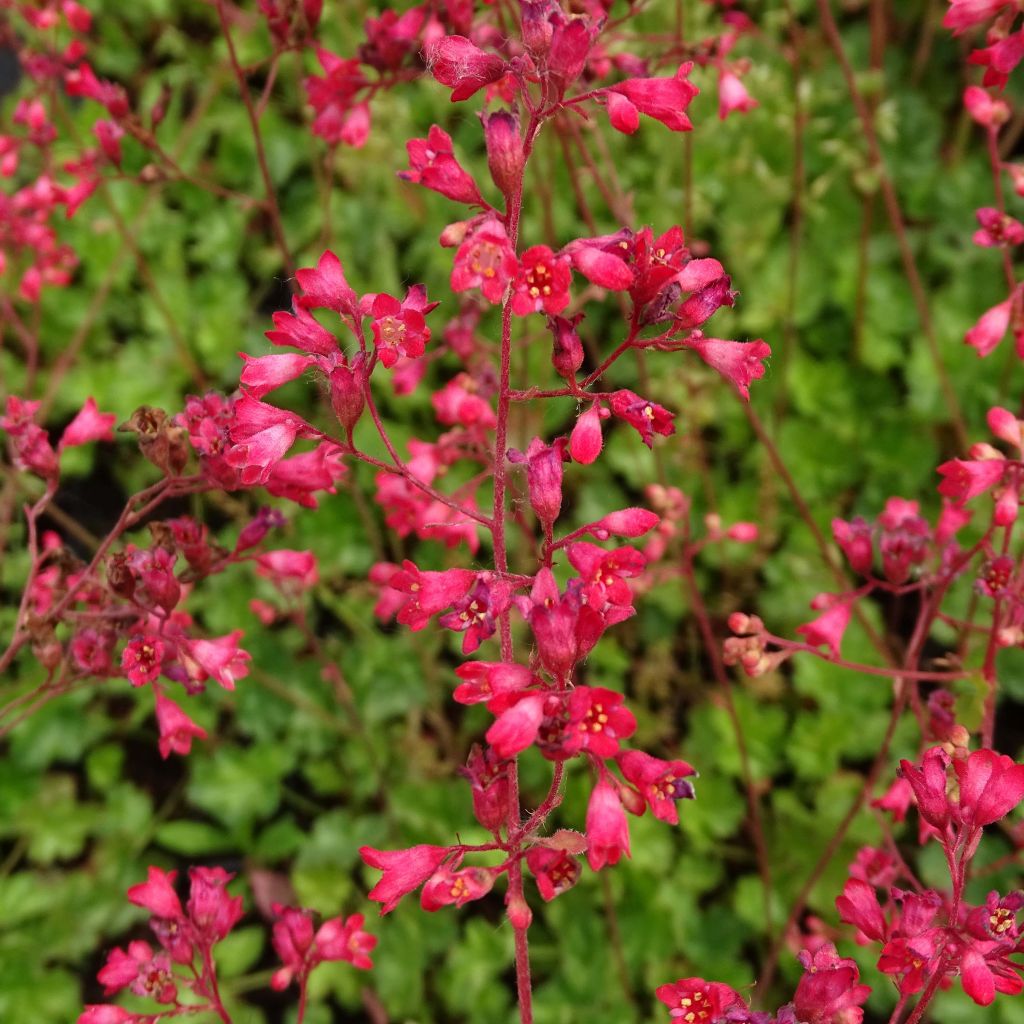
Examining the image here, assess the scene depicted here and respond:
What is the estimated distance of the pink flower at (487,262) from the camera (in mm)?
1128

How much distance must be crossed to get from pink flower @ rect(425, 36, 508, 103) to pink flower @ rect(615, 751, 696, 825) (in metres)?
0.87

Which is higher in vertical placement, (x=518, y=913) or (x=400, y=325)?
(x=400, y=325)

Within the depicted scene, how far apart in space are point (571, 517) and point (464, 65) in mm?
2245

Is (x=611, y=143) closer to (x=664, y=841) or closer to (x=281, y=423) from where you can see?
(x=664, y=841)

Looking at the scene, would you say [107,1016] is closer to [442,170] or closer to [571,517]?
[442,170]

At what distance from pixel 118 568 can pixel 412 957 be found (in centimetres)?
163

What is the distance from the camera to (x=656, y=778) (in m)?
1.24

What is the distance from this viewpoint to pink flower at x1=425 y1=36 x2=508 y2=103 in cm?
122

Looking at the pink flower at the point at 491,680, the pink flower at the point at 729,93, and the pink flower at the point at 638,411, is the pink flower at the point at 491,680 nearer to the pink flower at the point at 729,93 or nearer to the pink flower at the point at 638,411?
the pink flower at the point at 638,411

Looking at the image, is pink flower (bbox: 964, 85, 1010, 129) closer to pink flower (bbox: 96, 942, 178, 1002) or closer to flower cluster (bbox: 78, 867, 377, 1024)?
flower cluster (bbox: 78, 867, 377, 1024)

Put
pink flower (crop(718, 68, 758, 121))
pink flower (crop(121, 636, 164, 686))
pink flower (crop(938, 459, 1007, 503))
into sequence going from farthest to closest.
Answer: pink flower (crop(718, 68, 758, 121)), pink flower (crop(938, 459, 1007, 503)), pink flower (crop(121, 636, 164, 686))

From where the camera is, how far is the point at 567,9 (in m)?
1.89

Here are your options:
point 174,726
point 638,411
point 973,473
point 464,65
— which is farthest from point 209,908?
point 973,473

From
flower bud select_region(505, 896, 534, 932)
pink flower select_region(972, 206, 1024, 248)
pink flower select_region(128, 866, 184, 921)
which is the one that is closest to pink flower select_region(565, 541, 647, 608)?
flower bud select_region(505, 896, 534, 932)
